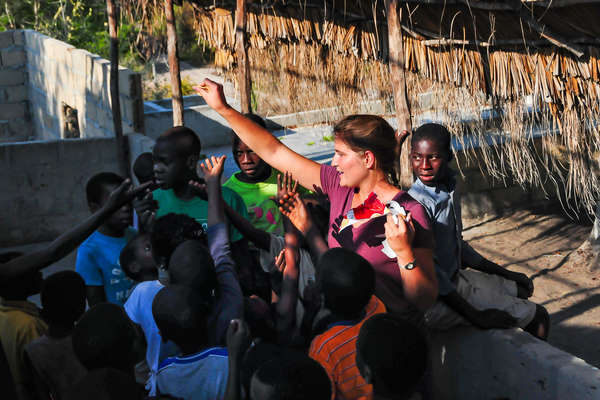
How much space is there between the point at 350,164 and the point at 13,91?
11912 millimetres

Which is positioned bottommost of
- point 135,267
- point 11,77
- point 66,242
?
point 135,267

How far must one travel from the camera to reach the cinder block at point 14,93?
506 inches

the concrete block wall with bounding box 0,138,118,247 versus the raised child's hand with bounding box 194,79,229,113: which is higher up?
the raised child's hand with bounding box 194,79,229,113

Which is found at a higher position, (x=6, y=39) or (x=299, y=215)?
(x=6, y=39)

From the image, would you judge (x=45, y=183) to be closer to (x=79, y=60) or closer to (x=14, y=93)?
(x=79, y=60)

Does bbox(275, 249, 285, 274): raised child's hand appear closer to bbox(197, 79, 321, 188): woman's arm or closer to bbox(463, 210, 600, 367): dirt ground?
bbox(197, 79, 321, 188): woman's arm

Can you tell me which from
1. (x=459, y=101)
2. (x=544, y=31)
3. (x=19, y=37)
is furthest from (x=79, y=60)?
(x=544, y=31)

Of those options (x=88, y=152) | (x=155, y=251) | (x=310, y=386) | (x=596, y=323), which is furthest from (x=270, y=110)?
(x=310, y=386)

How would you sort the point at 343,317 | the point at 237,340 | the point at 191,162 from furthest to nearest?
the point at 191,162, the point at 343,317, the point at 237,340

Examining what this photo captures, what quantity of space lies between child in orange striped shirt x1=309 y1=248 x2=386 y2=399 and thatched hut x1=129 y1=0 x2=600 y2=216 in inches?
102

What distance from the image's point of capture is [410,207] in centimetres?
254

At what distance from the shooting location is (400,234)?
2281 millimetres

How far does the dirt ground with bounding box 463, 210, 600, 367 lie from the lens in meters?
5.68

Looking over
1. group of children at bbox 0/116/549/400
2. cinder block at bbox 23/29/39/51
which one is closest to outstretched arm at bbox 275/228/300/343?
group of children at bbox 0/116/549/400
